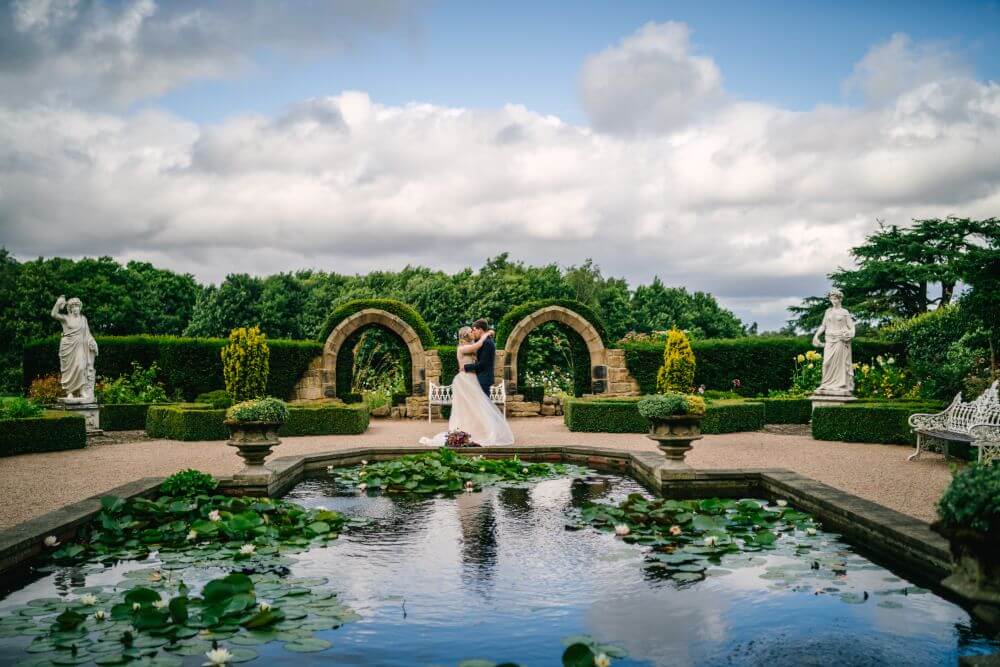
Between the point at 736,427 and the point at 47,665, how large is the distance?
11.6 meters

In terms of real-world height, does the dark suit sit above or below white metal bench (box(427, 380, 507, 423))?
above

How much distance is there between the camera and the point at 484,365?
10555 millimetres

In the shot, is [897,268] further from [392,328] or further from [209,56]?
[209,56]

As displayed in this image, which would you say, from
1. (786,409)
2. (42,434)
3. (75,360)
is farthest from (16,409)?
(786,409)

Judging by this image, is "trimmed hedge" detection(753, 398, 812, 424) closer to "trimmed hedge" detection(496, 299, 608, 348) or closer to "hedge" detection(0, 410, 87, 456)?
"trimmed hedge" detection(496, 299, 608, 348)

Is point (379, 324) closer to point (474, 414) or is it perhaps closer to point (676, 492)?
point (474, 414)

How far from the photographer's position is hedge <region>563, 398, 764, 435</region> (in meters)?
12.6

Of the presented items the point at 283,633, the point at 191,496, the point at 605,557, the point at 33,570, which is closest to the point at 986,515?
the point at 605,557

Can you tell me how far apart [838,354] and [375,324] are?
31.9ft

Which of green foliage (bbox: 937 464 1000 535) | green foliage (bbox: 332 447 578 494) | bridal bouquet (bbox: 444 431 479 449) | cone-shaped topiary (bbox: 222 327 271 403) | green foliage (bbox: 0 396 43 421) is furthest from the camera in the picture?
cone-shaped topiary (bbox: 222 327 271 403)

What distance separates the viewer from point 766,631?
11.3 ft

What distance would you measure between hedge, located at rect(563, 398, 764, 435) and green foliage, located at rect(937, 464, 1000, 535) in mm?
9783

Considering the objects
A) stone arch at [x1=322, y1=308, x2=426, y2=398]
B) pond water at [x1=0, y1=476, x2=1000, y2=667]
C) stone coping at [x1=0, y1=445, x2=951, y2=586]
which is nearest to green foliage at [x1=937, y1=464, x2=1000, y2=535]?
pond water at [x1=0, y1=476, x2=1000, y2=667]

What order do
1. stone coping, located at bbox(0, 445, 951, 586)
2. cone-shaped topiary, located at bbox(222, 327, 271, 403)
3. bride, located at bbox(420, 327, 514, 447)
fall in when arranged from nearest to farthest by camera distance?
1. stone coping, located at bbox(0, 445, 951, 586)
2. bride, located at bbox(420, 327, 514, 447)
3. cone-shaped topiary, located at bbox(222, 327, 271, 403)
